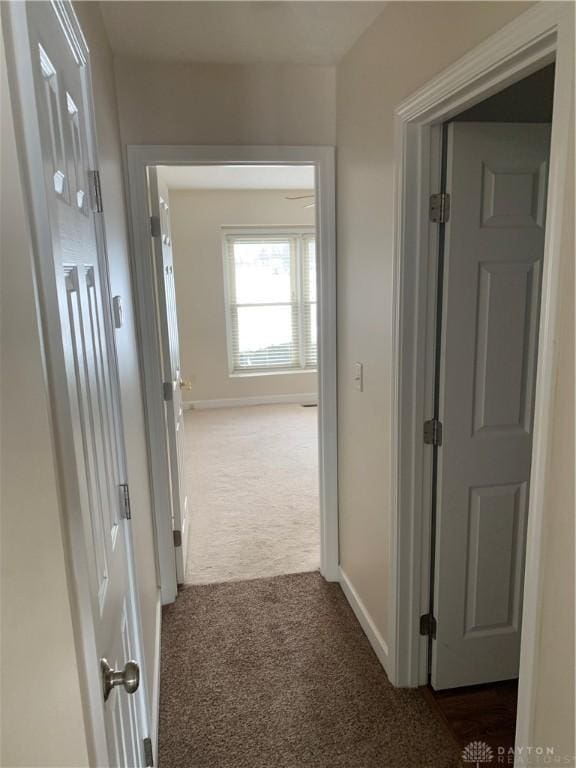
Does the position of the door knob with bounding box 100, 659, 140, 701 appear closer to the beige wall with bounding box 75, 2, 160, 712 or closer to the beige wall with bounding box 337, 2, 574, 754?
the beige wall with bounding box 75, 2, 160, 712

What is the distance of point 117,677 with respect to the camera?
89 centimetres

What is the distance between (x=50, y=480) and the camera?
2.10 ft

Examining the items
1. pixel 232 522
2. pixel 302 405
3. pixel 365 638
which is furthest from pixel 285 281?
pixel 365 638

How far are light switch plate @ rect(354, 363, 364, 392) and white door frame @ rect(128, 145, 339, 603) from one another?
0.28m

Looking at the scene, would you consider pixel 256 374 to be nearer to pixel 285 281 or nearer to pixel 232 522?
pixel 285 281

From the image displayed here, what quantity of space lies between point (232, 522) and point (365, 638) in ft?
4.59

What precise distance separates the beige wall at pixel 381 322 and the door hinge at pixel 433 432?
0.17 metres

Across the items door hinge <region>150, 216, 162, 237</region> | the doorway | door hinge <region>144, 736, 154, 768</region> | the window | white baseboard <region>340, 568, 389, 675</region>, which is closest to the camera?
door hinge <region>144, 736, 154, 768</region>

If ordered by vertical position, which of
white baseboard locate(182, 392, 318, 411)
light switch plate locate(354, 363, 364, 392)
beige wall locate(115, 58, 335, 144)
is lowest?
white baseboard locate(182, 392, 318, 411)

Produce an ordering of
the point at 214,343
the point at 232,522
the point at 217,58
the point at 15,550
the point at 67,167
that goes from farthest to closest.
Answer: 1. the point at 214,343
2. the point at 232,522
3. the point at 217,58
4. the point at 67,167
5. the point at 15,550

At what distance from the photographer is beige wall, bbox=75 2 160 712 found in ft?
5.24

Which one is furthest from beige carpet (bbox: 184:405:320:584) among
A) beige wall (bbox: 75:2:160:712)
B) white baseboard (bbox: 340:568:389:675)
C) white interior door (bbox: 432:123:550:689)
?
white interior door (bbox: 432:123:550:689)

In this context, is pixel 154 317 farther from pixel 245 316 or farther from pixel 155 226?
pixel 245 316

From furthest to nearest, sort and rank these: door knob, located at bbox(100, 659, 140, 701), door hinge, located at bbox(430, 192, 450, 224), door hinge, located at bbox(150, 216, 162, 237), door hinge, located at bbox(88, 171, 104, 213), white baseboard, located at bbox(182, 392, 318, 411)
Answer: white baseboard, located at bbox(182, 392, 318, 411)
door hinge, located at bbox(150, 216, 162, 237)
door hinge, located at bbox(430, 192, 450, 224)
door hinge, located at bbox(88, 171, 104, 213)
door knob, located at bbox(100, 659, 140, 701)
